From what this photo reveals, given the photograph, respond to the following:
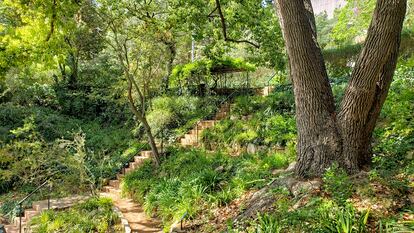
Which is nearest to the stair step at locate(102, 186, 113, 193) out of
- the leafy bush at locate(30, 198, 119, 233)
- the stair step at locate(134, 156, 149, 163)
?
the stair step at locate(134, 156, 149, 163)

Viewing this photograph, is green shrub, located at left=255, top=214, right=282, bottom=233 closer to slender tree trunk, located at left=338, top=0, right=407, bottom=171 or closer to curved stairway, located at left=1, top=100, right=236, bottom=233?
slender tree trunk, located at left=338, top=0, right=407, bottom=171

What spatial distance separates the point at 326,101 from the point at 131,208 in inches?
238

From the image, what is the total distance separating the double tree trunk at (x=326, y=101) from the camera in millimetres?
3770

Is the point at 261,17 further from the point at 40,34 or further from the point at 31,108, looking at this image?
the point at 31,108

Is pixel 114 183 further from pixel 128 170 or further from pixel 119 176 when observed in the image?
pixel 128 170

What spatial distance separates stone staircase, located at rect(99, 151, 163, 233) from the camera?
6891 mm

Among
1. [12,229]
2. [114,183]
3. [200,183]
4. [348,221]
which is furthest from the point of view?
[114,183]

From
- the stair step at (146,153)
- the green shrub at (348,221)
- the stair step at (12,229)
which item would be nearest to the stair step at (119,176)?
the stair step at (146,153)

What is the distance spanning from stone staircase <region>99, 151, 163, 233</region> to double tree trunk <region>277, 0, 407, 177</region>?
3.82 meters

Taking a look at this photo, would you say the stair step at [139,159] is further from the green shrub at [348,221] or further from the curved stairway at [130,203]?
the green shrub at [348,221]

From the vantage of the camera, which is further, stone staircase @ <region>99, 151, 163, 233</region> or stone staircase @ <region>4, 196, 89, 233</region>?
stone staircase @ <region>4, 196, 89, 233</region>

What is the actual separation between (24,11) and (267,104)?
6932 mm

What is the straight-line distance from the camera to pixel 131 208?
846 centimetres

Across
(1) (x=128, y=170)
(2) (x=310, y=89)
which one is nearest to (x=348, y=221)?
(2) (x=310, y=89)
